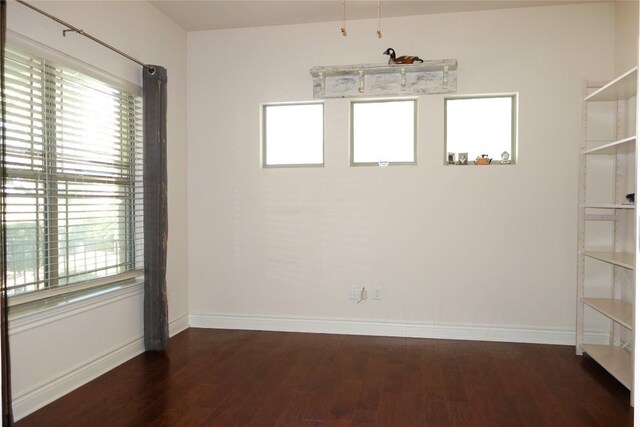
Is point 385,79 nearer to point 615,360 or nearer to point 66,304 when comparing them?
point 615,360

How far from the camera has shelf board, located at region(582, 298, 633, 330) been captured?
3.01 metres

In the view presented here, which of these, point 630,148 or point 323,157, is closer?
point 630,148

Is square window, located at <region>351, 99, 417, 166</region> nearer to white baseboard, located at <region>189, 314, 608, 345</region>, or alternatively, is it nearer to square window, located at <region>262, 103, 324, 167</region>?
square window, located at <region>262, 103, 324, 167</region>

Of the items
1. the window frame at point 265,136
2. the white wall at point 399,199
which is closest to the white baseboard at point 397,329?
the white wall at point 399,199

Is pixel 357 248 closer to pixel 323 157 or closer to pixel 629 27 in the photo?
pixel 323 157

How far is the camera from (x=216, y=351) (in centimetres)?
377

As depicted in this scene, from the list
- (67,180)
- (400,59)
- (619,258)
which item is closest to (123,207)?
(67,180)

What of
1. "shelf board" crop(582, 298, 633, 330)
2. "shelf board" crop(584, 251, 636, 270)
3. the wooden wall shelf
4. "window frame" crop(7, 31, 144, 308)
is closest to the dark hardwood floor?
"shelf board" crop(582, 298, 633, 330)

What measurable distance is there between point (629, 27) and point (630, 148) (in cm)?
94

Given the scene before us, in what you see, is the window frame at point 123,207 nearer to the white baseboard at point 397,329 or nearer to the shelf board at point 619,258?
the white baseboard at point 397,329

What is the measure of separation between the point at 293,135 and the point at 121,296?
6.81ft

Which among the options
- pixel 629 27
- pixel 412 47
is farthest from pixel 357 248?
pixel 629 27

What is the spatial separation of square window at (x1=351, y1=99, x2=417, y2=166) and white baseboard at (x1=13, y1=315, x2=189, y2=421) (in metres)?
2.50

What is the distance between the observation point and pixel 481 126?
161 inches
